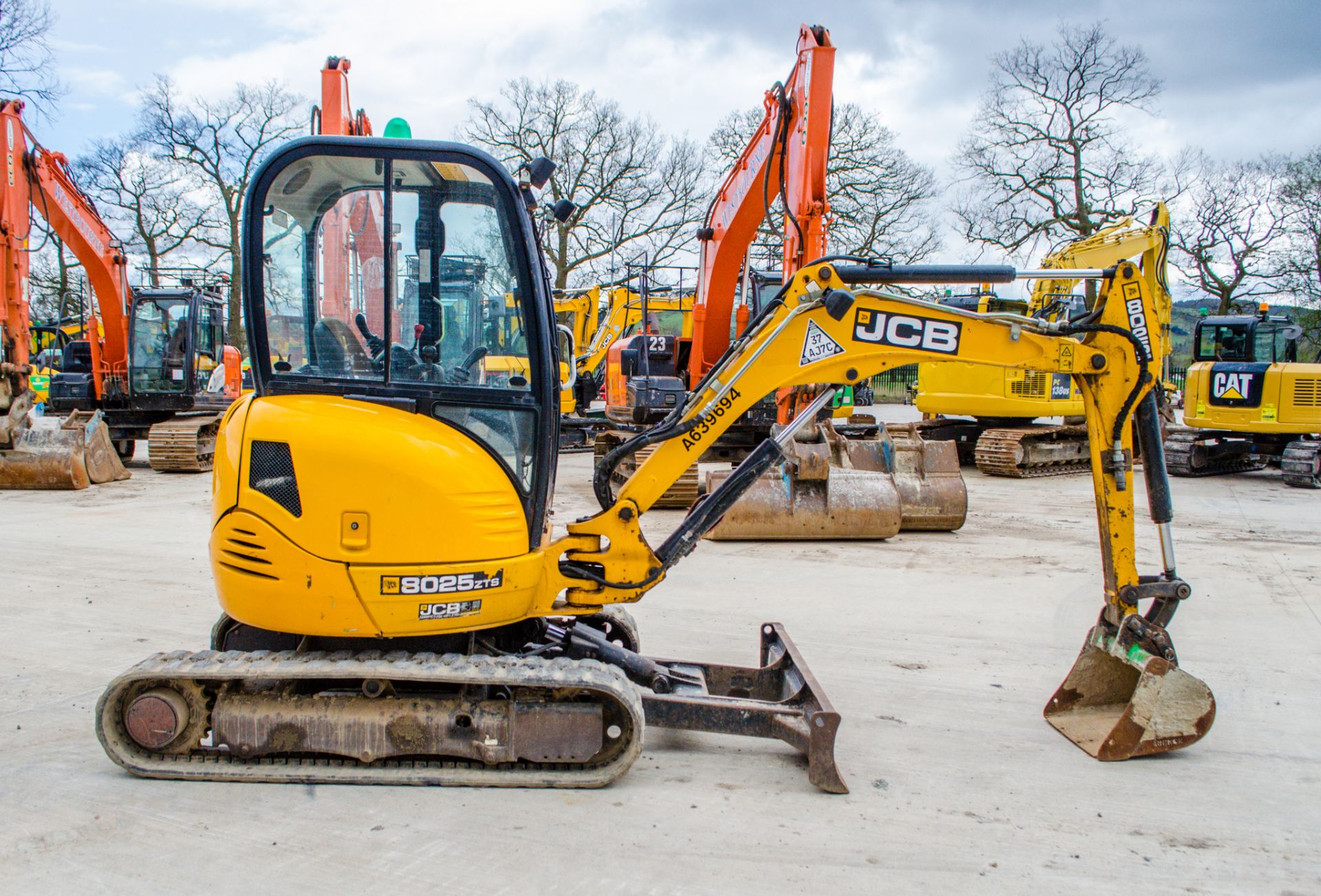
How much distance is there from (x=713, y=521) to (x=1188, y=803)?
2.07 metres

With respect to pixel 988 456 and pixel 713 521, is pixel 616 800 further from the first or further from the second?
pixel 988 456

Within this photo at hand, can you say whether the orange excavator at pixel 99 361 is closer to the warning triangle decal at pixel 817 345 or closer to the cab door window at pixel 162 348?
the cab door window at pixel 162 348

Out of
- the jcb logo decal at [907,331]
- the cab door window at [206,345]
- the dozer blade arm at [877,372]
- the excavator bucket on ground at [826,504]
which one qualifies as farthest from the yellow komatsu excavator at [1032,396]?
the cab door window at [206,345]

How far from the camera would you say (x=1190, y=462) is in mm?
13570

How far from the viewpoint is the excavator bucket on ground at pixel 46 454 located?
11414mm

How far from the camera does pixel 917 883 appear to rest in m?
2.80

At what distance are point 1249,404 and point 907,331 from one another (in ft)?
39.2

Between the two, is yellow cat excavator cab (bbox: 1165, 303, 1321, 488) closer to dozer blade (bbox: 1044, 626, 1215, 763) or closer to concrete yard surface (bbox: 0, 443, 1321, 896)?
concrete yard surface (bbox: 0, 443, 1321, 896)

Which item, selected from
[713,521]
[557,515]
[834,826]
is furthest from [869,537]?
[834,826]

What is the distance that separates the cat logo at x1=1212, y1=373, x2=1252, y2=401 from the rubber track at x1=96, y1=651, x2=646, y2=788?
513 inches

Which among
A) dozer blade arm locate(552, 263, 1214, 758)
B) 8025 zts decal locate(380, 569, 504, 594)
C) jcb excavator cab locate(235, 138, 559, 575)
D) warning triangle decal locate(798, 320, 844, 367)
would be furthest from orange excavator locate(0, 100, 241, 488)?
warning triangle decal locate(798, 320, 844, 367)

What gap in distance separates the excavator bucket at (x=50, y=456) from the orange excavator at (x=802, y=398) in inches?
283

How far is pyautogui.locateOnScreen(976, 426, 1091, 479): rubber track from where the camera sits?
13062 millimetres

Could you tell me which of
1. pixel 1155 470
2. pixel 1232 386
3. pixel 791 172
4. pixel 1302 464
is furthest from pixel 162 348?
pixel 1302 464
